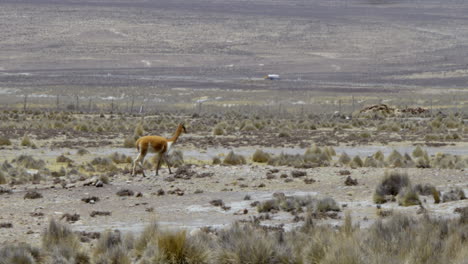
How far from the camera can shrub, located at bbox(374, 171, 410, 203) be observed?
571 inches

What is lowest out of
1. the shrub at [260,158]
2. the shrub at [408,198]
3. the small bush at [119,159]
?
the small bush at [119,159]

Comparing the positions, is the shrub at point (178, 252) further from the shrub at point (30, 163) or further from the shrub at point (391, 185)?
the shrub at point (30, 163)

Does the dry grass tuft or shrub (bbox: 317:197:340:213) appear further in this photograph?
the dry grass tuft

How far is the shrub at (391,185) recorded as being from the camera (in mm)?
14492

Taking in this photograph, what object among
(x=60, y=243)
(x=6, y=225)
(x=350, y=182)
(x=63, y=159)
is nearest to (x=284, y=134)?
(x=63, y=159)

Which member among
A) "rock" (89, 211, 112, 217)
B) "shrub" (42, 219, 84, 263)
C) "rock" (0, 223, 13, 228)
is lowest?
"rock" (89, 211, 112, 217)

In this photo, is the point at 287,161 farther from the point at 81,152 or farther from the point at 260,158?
the point at 81,152

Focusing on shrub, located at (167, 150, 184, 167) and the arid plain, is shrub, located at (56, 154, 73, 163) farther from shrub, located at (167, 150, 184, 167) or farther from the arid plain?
shrub, located at (167, 150, 184, 167)

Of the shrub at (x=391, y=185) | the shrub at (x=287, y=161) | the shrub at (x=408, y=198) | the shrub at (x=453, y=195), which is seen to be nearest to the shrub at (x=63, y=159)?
the shrub at (x=287, y=161)

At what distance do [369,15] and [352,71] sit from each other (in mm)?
54245

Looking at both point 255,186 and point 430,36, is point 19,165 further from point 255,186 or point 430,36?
point 430,36

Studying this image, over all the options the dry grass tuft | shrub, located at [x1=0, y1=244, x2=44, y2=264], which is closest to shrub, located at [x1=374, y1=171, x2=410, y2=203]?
shrub, located at [x1=0, y1=244, x2=44, y2=264]

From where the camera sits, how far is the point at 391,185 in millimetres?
14719

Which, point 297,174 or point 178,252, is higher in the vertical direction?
point 178,252
